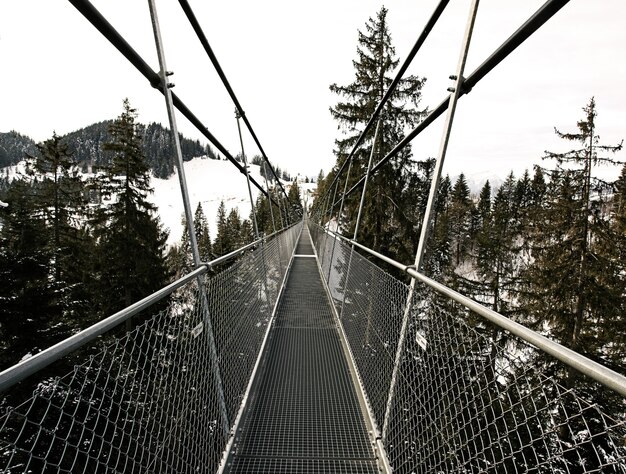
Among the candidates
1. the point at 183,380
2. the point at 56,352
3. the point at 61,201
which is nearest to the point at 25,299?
the point at 61,201

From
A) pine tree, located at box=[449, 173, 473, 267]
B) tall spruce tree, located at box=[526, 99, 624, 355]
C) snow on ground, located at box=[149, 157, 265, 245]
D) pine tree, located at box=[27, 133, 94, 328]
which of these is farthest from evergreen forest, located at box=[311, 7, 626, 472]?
snow on ground, located at box=[149, 157, 265, 245]

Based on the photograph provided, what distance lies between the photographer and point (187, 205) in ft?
5.69

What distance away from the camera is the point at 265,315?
3809mm

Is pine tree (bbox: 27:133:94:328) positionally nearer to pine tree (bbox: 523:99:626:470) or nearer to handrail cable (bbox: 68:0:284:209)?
handrail cable (bbox: 68:0:284:209)

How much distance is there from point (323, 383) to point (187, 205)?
1.92 metres

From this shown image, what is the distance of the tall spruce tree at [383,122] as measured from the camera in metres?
10.5

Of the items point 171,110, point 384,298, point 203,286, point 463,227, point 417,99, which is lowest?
point 463,227

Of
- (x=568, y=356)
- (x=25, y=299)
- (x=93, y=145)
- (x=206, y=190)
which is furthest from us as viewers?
(x=206, y=190)

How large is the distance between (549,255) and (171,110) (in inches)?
485

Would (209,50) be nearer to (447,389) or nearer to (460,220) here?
(447,389)

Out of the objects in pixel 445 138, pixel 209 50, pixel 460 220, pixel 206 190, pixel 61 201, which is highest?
pixel 206 190

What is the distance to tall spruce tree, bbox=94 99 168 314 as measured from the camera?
14070 millimetres

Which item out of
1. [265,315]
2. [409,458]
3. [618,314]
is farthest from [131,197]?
[618,314]

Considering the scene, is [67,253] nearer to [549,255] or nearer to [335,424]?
[335,424]
